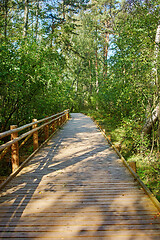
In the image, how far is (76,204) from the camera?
3.01 m

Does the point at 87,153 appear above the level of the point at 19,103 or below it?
below

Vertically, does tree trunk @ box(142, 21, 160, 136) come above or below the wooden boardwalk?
above

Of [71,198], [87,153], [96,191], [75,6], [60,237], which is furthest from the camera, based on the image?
[75,6]

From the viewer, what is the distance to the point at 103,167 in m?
4.78

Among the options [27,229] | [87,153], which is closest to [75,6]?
[87,153]

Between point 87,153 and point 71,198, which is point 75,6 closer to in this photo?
point 87,153

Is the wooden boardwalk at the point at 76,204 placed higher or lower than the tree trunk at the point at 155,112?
lower

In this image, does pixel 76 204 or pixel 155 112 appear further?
pixel 155 112

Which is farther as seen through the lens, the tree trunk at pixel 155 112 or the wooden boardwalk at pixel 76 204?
the tree trunk at pixel 155 112

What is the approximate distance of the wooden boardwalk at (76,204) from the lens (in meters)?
2.37

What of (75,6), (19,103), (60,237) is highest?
(75,6)

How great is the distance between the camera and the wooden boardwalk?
2.37 m

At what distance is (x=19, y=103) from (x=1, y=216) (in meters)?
6.66

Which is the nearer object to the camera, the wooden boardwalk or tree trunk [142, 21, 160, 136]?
the wooden boardwalk
